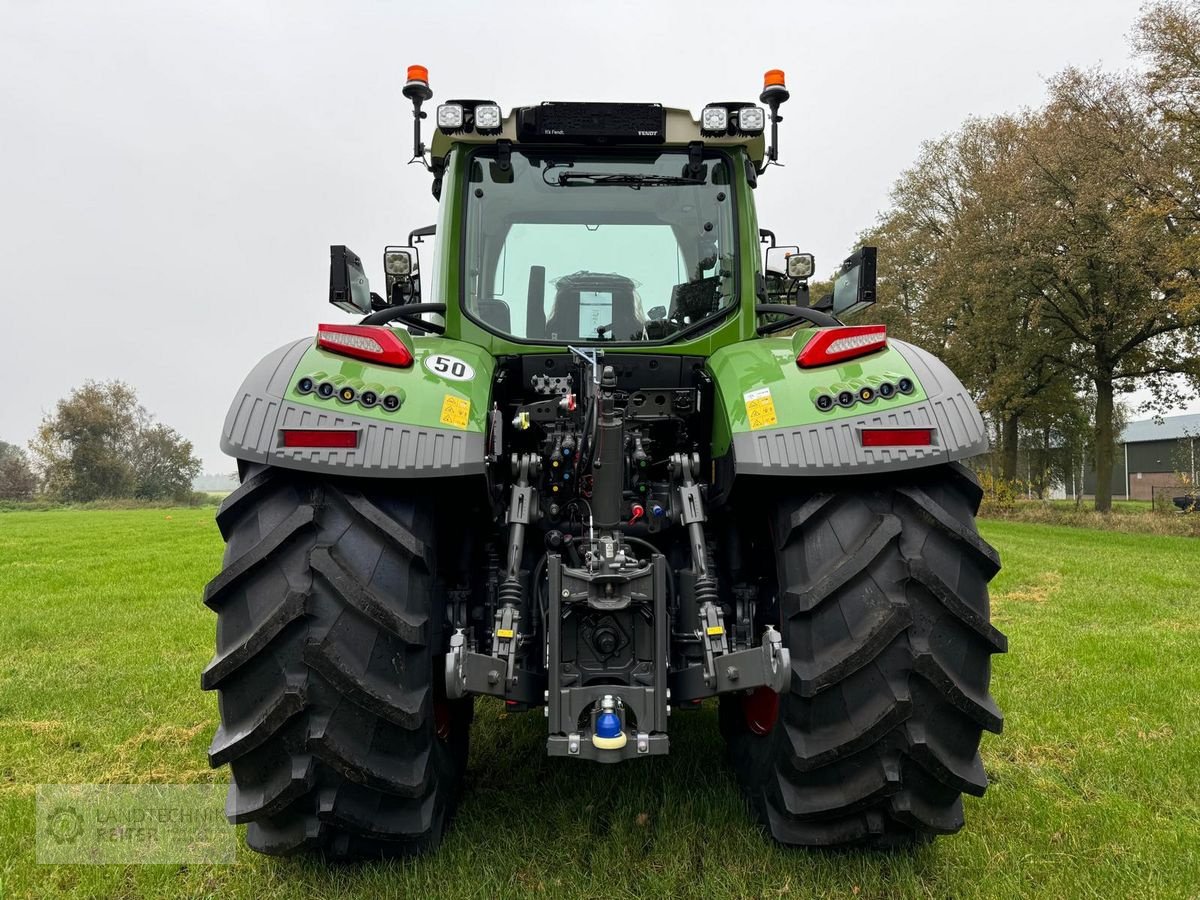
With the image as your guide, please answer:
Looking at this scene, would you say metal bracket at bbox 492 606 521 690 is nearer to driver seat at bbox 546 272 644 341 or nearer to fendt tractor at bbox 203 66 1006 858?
fendt tractor at bbox 203 66 1006 858

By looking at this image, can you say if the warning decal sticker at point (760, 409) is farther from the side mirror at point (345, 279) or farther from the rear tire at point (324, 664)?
the side mirror at point (345, 279)

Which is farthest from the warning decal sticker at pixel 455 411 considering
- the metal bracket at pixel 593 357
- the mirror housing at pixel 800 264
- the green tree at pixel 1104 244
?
the green tree at pixel 1104 244

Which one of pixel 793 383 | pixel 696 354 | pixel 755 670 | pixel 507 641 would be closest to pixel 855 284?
pixel 696 354

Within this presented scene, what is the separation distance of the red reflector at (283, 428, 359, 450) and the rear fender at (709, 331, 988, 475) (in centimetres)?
115

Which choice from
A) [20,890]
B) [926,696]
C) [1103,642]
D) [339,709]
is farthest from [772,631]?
[1103,642]

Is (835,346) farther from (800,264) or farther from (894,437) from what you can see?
(800,264)

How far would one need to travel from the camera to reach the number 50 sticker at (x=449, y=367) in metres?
2.62

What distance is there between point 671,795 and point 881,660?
3.79 feet

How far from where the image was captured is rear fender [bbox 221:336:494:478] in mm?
2330

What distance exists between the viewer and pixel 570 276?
130 inches

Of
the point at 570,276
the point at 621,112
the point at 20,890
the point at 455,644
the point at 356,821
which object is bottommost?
the point at 20,890

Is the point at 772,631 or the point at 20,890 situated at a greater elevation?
the point at 772,631

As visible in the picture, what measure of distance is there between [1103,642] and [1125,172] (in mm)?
15196

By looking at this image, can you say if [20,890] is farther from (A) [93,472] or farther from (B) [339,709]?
(A) [93,472]
